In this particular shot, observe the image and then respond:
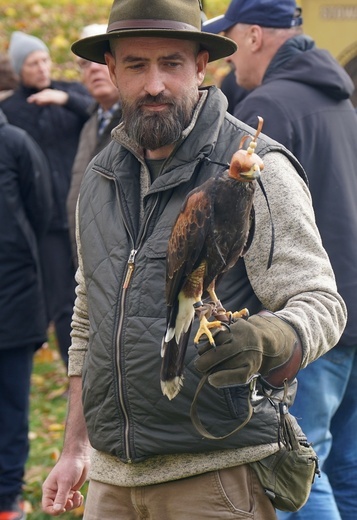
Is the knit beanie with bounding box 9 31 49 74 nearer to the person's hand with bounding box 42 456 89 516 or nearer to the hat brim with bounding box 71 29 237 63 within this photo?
the hat brim with bounding box 71 29 237 63

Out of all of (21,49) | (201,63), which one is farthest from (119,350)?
(21,49)

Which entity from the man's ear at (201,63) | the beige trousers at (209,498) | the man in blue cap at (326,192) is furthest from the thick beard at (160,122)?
the man in blue cap at (326,192)

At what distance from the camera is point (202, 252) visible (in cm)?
256

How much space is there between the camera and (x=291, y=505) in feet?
9.48

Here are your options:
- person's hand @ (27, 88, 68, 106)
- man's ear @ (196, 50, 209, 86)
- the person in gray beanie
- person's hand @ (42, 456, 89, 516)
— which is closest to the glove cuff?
man's ear @ (196, 50, 209, 86)

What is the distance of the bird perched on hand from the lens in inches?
97.5

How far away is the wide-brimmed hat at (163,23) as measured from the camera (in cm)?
293

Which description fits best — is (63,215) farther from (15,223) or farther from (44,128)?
(15,223)

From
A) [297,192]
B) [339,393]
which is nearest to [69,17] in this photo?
[339,393]

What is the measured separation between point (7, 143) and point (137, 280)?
10.4 feet

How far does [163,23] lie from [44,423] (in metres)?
5.15

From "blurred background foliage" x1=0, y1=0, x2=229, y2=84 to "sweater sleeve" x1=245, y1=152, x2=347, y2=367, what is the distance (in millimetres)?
12696

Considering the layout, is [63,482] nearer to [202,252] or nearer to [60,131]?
[202,252]

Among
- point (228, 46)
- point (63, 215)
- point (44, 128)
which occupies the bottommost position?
point (63, 215)
